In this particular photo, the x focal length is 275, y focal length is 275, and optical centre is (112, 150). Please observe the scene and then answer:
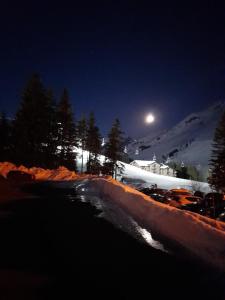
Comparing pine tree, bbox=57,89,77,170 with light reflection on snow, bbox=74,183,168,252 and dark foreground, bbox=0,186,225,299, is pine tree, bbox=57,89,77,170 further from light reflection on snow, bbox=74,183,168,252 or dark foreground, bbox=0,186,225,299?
dark foreground, bbox=0,186,225,299

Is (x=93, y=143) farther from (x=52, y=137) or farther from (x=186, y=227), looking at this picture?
(x=186, y=227)

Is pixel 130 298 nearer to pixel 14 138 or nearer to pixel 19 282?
pixel 19 282

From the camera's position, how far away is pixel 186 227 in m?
8.47

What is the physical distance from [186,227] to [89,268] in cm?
374

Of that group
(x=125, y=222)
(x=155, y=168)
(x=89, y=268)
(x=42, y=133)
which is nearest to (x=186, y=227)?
(x=125, y=222)

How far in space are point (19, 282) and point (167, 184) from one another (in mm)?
73569

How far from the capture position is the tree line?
125 feet

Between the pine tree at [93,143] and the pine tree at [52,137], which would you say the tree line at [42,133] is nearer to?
the pine tree at [52,137]

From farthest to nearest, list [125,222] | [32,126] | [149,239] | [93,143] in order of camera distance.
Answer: [93,143] < [32,126] < [125,222] < [149,239]

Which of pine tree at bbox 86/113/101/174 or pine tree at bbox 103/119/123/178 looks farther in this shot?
pine tree at bbox 86/113/101/174

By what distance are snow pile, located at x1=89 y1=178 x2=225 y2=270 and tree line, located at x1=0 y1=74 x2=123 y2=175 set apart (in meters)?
27.6

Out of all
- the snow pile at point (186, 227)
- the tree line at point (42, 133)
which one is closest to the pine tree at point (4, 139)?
the tree line at point (42, 133)

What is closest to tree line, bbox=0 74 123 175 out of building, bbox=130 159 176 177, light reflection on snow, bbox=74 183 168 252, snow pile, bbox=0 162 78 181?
snow pile, bbox=0 162 78 181

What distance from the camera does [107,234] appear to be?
28.6ft
